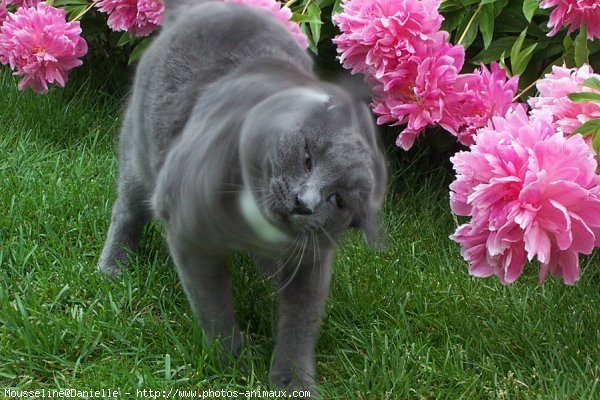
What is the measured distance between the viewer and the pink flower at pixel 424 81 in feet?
7.32

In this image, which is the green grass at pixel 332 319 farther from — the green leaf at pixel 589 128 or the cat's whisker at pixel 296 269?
the green leaf at pixel 589 128

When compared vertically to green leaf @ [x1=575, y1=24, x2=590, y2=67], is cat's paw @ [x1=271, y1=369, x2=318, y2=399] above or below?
below

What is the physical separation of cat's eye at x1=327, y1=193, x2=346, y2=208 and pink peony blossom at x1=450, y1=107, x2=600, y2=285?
0.83 feet

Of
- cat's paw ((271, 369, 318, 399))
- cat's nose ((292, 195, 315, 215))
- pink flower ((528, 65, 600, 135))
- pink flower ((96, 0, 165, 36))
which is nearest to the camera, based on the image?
cat's nose ((292, 195, 315, 215))

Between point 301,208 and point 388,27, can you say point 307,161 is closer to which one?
point 301,208

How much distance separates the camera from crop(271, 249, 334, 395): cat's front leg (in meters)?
1.92

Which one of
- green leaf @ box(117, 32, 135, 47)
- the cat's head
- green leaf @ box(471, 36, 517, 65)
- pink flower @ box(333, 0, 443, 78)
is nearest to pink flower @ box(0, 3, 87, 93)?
green leaf @ box(117, 32, 135, 47)

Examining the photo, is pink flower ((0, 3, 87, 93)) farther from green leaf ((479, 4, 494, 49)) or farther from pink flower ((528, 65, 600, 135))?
pink flower ((528, 65, 600, 135))

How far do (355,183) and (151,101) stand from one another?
73cm

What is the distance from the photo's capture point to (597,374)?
6.13ft

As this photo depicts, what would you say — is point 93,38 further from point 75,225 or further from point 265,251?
point 265,251

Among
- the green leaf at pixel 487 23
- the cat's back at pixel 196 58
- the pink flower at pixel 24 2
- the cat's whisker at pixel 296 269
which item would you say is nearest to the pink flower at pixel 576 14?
the green leaf at pixel 487 23

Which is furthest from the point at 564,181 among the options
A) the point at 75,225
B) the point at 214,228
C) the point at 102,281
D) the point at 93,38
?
the point at 93,38

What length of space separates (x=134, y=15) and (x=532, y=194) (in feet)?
5.53
